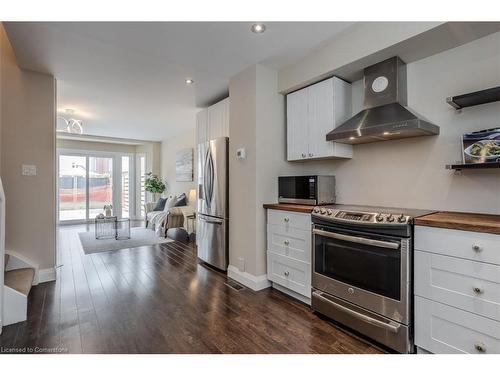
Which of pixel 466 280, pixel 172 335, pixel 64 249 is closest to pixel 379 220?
pixel 466 280

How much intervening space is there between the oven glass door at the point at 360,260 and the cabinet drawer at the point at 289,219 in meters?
0.18

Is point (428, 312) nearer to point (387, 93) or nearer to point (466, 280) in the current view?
point (466, 280)

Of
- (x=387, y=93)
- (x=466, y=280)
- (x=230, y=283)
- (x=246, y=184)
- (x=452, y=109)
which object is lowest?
(x=230, y=283)

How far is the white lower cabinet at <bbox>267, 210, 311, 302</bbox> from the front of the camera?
2377 millimetres

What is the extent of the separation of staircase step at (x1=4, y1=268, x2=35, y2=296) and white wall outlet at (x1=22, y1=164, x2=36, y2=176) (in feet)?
3.56

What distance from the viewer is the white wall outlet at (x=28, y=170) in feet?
9.66

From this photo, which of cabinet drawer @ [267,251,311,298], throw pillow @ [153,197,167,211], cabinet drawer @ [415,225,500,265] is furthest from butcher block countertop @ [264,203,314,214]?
throw pillow @ [153,197,167,211]

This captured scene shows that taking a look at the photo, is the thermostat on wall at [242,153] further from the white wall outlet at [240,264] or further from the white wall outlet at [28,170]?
the white wall outlet at [28,170]

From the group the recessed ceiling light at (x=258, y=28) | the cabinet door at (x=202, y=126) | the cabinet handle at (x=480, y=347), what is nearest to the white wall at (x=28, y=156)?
the cabinet door at (x=202, y=126)

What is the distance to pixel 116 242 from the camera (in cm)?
483

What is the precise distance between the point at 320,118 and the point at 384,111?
62cm

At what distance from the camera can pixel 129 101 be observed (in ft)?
13.7

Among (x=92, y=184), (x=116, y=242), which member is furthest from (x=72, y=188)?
(x=116, y=242)

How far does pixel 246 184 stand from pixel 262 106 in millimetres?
898
